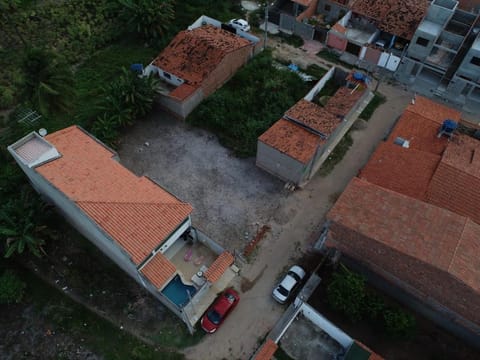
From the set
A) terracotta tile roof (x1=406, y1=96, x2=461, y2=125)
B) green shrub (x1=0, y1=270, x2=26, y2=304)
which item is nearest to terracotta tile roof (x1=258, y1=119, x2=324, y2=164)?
terracotta tile roof (x1=406, y1=96, x2=461, y2=125)

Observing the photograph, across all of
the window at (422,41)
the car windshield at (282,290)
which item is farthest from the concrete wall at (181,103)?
the window at (422,41)

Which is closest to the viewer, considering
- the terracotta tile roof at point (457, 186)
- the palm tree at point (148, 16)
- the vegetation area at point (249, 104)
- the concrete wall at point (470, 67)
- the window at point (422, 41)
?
the terracotta tile roof at point (457, 186)

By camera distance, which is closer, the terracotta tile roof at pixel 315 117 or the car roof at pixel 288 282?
the car roof at pixel 288 282

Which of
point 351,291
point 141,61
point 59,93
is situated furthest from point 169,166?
point 351,291

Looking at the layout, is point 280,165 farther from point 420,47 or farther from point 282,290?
point 420,47

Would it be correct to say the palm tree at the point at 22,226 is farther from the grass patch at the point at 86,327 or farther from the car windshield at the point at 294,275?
the car windshield at the point at 294,275

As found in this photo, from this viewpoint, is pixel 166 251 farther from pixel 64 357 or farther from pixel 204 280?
pixel 64 357

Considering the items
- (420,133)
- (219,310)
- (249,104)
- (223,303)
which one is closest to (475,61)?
(420,133)
